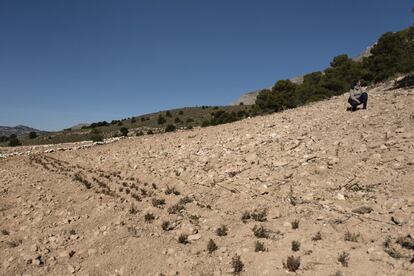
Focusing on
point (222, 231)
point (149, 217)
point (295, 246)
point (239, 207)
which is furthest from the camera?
point (239, 207)

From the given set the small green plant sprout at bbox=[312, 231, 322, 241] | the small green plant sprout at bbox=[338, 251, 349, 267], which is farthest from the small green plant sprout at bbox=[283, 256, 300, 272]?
the small green plant sprout at bbox=[312, 231, 322, 241]

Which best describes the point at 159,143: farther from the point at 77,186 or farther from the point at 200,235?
the point at 200,235

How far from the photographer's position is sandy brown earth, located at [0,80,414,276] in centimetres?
842

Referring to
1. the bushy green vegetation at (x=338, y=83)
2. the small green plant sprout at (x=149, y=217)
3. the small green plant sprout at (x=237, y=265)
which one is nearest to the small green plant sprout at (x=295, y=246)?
the small green plant sprout at (x=237, y=265)

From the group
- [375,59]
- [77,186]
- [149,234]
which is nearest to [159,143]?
[77,186]

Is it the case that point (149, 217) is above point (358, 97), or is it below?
below

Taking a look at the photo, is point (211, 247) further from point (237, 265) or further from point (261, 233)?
point (261, 233)

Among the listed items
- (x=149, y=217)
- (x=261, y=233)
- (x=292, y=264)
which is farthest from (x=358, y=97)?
(x=292, y=264)

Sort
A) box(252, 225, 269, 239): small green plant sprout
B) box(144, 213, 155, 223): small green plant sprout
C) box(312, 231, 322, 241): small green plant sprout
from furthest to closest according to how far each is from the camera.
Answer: box(144, 213, 155, 223): small green plant sprout
box(252, 225, 269, 239): small green plant sprout
box(312, 231, 322, 241): small green plant sprout

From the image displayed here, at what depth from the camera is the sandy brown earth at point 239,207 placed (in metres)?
8.42

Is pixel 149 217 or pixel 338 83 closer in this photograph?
pixel 149 217

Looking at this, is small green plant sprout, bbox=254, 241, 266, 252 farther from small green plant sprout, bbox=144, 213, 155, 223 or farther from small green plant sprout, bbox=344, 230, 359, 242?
small green plant sprout, bbox=144, 213, 155, 223

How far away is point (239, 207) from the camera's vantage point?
1164cm

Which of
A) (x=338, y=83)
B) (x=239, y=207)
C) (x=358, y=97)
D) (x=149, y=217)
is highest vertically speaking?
(x=338, y=83)
